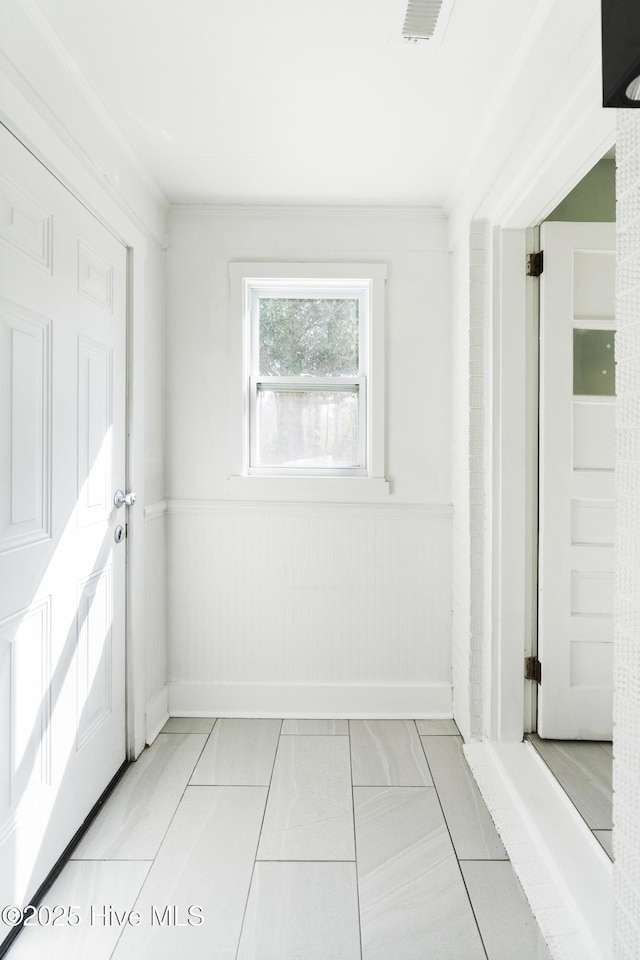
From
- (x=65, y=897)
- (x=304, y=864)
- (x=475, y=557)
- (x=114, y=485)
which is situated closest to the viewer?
(x=65, y=897)

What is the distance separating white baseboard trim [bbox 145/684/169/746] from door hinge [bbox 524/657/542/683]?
160cm

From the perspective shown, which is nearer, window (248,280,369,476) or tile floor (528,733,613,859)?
tile floor (528,733,613,859)

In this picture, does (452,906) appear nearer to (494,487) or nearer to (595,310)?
(494,487)

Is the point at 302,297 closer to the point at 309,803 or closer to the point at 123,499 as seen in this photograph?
the point at 123,499

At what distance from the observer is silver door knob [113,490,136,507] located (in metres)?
2.20

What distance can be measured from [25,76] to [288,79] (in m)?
0.76

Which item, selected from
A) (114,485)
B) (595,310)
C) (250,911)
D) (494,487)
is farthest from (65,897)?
(595,310)

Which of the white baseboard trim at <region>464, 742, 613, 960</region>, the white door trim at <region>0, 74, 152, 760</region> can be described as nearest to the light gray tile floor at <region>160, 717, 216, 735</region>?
the white door trim at <region>0, 74, 152, 760</region>

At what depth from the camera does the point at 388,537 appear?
2.75 m

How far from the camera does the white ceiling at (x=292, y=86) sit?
1.54m

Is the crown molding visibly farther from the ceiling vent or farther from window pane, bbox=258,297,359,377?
the ceiling vent

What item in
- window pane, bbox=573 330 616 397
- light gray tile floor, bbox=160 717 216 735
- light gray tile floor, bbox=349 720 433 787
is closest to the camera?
light gray tile floor, bbox=349 720 433 787

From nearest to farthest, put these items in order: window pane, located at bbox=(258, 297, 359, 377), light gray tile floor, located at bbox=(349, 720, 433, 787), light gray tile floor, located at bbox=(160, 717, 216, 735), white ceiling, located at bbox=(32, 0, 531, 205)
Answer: white ceiling, located at bbox=(32, 0, 531, 205)
light gray tile floor, located at bbox=(349, 720, 433, 787)
light gray tile floor, located at bbox=(160, 717, 216, 735)
window pane, located at bbox=(258, 297, 359, 377)

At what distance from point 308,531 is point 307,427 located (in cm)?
51
